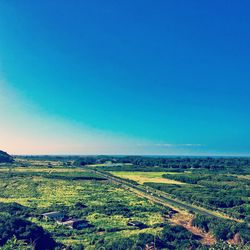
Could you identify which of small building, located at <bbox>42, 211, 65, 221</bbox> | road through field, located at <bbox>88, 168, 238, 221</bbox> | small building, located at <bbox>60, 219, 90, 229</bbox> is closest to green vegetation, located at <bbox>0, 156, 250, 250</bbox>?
small building, located at <bbox>42, 211, 65, 221</bbox>

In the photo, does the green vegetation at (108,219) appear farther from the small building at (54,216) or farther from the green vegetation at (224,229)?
the small building at (54,216)

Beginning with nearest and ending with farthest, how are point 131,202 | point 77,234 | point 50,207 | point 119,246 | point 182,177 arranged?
point 119,246 < point 77,234 < point 50,207 < point 131,202 < point 182,177

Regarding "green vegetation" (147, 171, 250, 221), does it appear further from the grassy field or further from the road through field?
the grassy field

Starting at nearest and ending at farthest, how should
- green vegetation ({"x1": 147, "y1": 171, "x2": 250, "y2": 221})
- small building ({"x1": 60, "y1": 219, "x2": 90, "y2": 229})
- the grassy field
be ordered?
the grassy field, small building ({"x1": 60, "y1": 219, "x2": 90, "y2": 229}), green vegetation ({"x1": 147, "y1": 171, "x2": 250, "y2": 221})

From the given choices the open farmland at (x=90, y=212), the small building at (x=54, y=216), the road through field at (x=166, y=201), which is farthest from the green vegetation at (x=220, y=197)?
the small building at (x=54, y=216)

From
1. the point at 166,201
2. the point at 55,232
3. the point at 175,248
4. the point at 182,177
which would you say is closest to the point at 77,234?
the point at 55,232

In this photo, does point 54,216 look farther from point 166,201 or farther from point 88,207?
point 166,201

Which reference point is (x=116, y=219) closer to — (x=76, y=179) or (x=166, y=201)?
(x=166, y=201)

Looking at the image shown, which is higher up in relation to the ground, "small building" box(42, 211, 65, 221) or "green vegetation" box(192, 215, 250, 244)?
"small building" box(42, 211, 65, 221)

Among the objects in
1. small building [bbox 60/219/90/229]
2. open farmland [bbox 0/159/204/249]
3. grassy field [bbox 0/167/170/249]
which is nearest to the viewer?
open farmland [bbox 0/159/204/249]

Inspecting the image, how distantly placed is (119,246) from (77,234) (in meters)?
6.22

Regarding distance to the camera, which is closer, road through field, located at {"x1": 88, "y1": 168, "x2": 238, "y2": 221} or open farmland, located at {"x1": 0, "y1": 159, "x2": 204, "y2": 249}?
open farmland, located at {"x1": 0, "y1": 159, "x2": 204, "y2": 249}

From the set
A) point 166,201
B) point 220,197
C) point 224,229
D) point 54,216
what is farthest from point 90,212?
point 220,197

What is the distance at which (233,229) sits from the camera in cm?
3325
